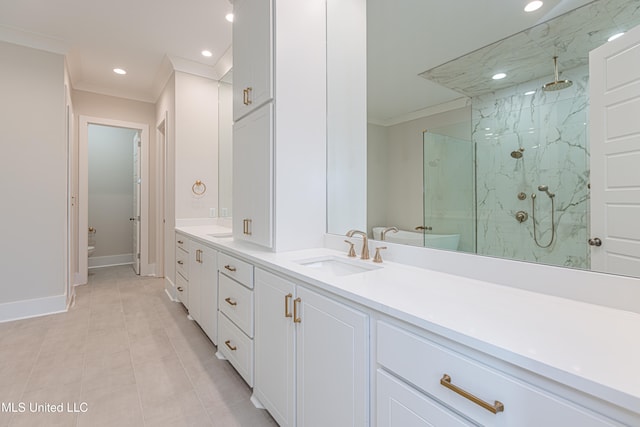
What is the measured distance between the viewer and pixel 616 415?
507mm

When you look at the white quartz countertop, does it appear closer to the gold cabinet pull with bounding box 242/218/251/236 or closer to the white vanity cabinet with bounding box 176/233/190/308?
the gold cabinet pull with bounding box 242/218/251/236

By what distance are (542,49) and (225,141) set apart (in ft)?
10.3

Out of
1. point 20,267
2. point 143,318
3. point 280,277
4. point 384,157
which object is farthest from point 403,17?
point 20,267

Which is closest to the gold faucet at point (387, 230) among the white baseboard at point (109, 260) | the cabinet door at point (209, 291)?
the cabinet door at point (209, 291)

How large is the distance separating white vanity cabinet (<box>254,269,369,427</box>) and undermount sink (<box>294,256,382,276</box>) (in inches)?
11.2

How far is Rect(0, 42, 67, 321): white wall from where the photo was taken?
2877mm

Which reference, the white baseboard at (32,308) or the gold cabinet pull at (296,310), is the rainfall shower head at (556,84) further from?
the white baseboard at (32,308)

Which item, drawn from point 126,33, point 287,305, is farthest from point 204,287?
point 126,33

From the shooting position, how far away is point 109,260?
213 inches

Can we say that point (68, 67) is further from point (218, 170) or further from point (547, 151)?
point (547, 151)

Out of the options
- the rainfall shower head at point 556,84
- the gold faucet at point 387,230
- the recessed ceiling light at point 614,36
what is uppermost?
the recessed ceiling light at point 614,36

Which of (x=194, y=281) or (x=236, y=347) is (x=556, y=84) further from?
(x=194, y=281)

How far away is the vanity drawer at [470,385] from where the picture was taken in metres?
0.57

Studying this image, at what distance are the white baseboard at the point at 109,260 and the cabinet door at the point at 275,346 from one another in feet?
16.8
